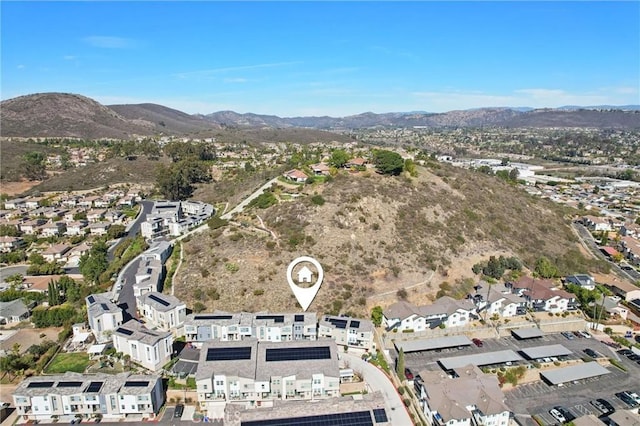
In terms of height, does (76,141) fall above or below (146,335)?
above

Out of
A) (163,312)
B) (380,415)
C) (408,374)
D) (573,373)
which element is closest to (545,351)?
(573,373)

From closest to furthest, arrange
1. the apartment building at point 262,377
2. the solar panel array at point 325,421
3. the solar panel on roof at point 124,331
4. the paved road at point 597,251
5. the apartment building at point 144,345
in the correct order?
the solar panel array at point 325,421 → the apartment building at point 262,377 → the apartment building at point 144,345 → the solar panel on roof at point 124,331 → the paved road at point 597,251

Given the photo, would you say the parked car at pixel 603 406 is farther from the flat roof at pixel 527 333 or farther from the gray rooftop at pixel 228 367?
the gray rooftop at pixel 228 367

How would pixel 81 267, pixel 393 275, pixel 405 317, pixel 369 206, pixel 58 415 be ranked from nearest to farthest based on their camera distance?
pixel 58 415 → pixel 405 317 → pixel 393 275 → pixel 81 267 → pixel 369 206

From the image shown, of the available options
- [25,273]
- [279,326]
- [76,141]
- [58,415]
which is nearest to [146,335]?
[58,415]

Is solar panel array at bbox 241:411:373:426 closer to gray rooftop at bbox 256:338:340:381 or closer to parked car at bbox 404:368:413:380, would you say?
gray rooftop at bbox 256:338:340:381

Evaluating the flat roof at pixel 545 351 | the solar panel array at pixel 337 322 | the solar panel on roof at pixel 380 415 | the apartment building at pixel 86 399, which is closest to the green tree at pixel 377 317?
the solar panel array at pixel 337 322

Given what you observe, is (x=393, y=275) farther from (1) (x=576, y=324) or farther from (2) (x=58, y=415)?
(2) (x=58, y=415)
